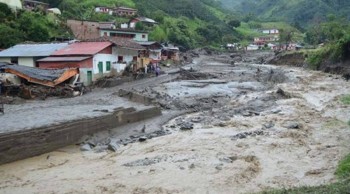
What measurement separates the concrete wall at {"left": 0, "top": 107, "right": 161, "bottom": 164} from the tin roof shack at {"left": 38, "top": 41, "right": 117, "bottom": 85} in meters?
17.2

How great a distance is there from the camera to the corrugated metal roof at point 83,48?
40.1 meters

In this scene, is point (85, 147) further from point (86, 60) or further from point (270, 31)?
point (270, 31)

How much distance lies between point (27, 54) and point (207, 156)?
29.6m

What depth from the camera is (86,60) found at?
128 ft

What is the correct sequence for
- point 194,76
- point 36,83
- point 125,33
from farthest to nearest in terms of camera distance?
point 125,33 < point 194,76 < point 36,83

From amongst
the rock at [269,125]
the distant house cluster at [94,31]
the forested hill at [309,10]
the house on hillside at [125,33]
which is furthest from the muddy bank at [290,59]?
the forested hill at [309,10]

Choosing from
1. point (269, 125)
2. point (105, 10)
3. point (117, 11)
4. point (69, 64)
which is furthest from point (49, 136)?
point (117, 11)

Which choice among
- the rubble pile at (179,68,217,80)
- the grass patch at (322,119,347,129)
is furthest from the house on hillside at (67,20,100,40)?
the grass patch at (322,119,347,129)

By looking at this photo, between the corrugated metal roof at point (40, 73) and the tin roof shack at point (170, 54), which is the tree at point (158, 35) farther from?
the corrugated metal roof at point (40, 73)

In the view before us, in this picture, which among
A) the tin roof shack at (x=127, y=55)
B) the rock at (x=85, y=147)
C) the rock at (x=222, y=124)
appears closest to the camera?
the rock at (x=85, y=147)

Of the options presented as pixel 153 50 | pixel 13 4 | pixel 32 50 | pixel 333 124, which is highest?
pixel 13 4

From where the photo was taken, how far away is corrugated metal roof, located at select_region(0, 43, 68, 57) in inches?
1583

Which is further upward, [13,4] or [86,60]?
[13,4]

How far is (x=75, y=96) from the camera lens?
32.8 m
